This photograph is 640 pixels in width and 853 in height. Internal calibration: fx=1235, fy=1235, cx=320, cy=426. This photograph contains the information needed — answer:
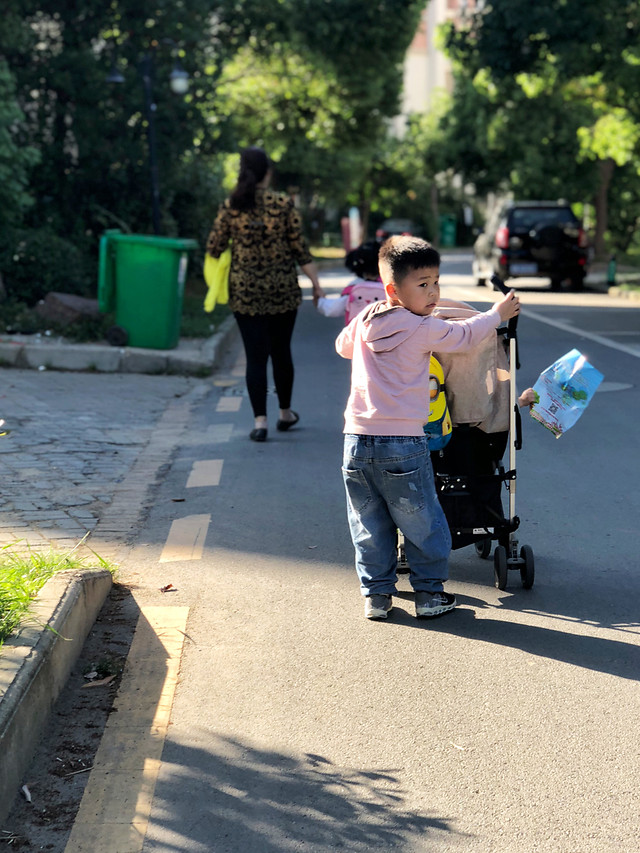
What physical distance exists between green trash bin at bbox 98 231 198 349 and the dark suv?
38.7 ft

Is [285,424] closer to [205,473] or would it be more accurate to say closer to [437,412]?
[205,473]

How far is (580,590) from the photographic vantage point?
197 inches

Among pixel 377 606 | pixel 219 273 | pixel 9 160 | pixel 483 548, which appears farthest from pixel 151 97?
pixel 377 606

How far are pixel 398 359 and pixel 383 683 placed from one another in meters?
1.21

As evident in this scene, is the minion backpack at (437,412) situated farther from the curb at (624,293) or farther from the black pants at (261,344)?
the curb at (624,293)

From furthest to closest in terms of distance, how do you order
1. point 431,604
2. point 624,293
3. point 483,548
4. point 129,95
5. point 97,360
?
point 624,293, point 129,95, point 97,360, point 483,548, point 431,604

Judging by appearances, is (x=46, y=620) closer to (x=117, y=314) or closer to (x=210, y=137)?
(x=117, y=314)

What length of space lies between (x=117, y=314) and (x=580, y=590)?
8.33 metres

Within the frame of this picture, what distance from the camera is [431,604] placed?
15.3 ft

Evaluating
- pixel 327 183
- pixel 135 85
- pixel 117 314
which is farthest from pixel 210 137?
pixel 327 183

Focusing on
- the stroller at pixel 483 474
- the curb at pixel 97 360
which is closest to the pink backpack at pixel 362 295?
the stroller at pixel 483 474

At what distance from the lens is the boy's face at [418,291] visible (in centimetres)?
448

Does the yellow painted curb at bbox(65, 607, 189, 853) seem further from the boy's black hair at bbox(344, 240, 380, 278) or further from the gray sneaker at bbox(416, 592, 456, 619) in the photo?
the boy's black hair at bbox(344, 240, 380, 278)

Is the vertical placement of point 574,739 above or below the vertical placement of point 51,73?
below
